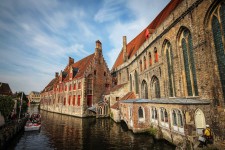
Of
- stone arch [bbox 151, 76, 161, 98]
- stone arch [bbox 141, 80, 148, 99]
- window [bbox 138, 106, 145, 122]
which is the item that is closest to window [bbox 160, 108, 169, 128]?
window [bbox 138, 106, 145, 122]

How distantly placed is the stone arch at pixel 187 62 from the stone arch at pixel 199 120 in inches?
76.2

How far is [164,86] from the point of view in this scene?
45.2ft

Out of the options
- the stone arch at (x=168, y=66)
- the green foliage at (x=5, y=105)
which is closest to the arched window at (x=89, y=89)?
the green foliage at (x=5, y=105)

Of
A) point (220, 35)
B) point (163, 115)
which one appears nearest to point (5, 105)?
point (163, 115)

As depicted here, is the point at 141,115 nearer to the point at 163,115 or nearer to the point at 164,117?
the point at 163,115

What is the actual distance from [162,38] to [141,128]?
351 inches

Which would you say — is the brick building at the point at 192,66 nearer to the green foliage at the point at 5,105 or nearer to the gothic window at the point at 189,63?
the gothic window at the point at 189,63

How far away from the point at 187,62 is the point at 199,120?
4.55m

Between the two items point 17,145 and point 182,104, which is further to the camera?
point 17,145

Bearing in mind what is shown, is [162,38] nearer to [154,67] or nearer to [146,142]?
[154,67]

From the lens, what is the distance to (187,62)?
11180mm

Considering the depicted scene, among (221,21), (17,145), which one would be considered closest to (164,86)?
(221,21)

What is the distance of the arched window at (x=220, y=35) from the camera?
8219 millimetres

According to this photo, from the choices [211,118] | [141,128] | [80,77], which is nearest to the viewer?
[211,118]
